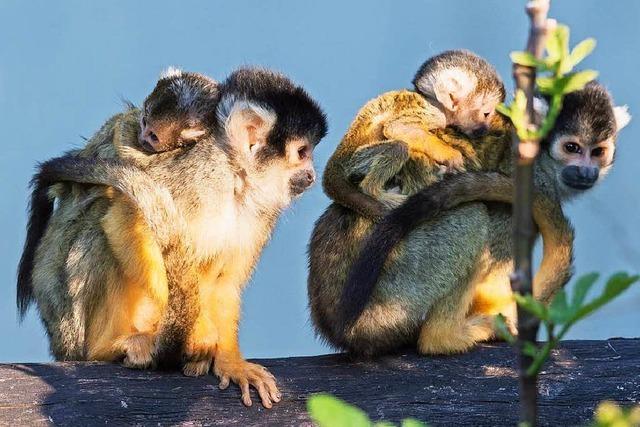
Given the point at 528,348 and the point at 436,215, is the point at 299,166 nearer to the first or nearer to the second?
the point at 436,215

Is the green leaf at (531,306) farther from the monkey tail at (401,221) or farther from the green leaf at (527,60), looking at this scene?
the monkey tail at (401,221)

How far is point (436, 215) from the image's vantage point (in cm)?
342

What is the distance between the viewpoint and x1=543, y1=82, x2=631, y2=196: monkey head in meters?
3.54

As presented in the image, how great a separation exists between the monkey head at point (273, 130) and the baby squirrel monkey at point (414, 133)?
0.18 m

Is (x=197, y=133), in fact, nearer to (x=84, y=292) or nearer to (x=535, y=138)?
(x=84, y=292)

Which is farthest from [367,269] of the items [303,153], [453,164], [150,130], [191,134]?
[150,130]

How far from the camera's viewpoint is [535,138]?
0.73 meters

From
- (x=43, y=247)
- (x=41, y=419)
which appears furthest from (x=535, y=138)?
(x=43, y=247)

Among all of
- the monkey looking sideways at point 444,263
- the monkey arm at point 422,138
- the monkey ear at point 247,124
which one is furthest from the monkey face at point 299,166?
the monkey arm at point 422,138

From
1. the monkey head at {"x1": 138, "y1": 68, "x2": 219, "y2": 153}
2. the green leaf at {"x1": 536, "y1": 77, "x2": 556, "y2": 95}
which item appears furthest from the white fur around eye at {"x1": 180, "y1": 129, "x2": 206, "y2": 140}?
the green leaf at {"x1": 536, "y1": 77, "x2": 556, "y2": 95}

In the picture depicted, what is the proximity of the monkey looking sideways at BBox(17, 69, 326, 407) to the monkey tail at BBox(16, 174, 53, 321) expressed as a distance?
0.36 ft

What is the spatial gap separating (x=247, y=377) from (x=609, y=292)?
96.2 inches

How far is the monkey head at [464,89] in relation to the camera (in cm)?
357

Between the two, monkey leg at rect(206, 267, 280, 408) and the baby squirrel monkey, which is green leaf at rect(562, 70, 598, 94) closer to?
monkey leg at rect(206, 267, 280, 408)
